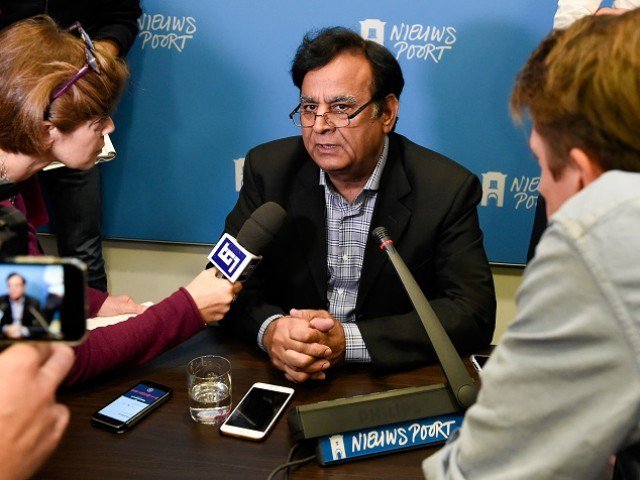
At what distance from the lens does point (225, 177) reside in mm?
2568

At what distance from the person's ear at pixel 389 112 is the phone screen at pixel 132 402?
100 centimetres

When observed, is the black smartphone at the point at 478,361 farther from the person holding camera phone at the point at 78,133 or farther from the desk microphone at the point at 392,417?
the person holding camera phone at the point at 78,133

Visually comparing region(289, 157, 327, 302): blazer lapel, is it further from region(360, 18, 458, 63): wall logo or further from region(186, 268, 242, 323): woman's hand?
region(360, 18, 458, 63): wall logo

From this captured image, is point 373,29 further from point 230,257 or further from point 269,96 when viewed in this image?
point 230,257

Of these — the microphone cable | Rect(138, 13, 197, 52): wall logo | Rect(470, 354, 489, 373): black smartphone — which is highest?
Rect(138, 13, 197, 52): wall logo

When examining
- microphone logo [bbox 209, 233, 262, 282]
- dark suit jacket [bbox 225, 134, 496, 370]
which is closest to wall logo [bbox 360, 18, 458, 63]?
dark suit jacket [bbox 225, 134, 496, 370]

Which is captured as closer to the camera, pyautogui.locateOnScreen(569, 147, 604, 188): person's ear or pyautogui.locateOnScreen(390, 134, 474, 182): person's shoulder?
pyautogui.locateOnScreen(569, 147, 604, 188): person's ear

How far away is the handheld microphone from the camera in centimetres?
132

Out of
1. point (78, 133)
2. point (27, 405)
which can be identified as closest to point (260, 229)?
point (78, 133)

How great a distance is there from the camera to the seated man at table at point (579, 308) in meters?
0.60

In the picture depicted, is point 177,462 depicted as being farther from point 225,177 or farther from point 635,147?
point 225,177

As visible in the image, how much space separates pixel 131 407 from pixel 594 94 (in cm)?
91

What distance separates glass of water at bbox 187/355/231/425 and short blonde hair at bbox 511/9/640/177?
0.70 m

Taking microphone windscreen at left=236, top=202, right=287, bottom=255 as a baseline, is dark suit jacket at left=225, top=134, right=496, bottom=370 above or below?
below
